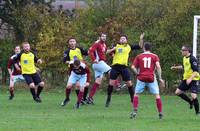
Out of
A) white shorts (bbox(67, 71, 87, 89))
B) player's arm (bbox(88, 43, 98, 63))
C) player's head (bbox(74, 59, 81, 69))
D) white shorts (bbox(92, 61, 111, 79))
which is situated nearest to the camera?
player's head (bbox(74, 59, 81, 69))

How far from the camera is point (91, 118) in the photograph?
1703 cm

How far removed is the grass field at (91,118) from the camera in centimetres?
1484

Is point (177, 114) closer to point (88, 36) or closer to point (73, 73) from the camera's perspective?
point (73, 73)

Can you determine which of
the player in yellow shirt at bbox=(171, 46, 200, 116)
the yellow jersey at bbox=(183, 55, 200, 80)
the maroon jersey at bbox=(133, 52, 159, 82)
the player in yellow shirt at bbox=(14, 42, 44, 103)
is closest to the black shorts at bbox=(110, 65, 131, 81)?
the player in yellow shirt at bbox=(171, 46, 200, 116)

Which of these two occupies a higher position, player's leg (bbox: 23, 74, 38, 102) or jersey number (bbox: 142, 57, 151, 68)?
jersey number (bbox: 142, 57, 151, 68)

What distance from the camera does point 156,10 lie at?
32.5m

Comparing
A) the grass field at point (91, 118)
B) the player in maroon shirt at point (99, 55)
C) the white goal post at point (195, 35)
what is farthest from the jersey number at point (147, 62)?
the white goal post at point (195, 35)

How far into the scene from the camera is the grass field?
14836 mm

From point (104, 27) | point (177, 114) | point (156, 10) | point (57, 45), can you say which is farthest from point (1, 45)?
point (177, 114)

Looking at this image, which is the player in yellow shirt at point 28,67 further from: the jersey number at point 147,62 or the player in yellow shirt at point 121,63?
the jersey number at point 147,62

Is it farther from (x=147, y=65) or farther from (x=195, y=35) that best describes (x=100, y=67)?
(x=195, y=35)

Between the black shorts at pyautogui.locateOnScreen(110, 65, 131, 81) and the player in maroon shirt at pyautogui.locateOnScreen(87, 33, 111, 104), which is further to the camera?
the player in maroon shirt at pyautogui.locateOnScreen(87, 33, 111, 104)

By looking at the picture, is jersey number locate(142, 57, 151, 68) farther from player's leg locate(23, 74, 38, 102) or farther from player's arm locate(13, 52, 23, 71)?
player's arm locate(13, 52, 23, 71)

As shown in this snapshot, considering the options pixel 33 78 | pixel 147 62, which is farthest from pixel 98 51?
pixel 147 62
